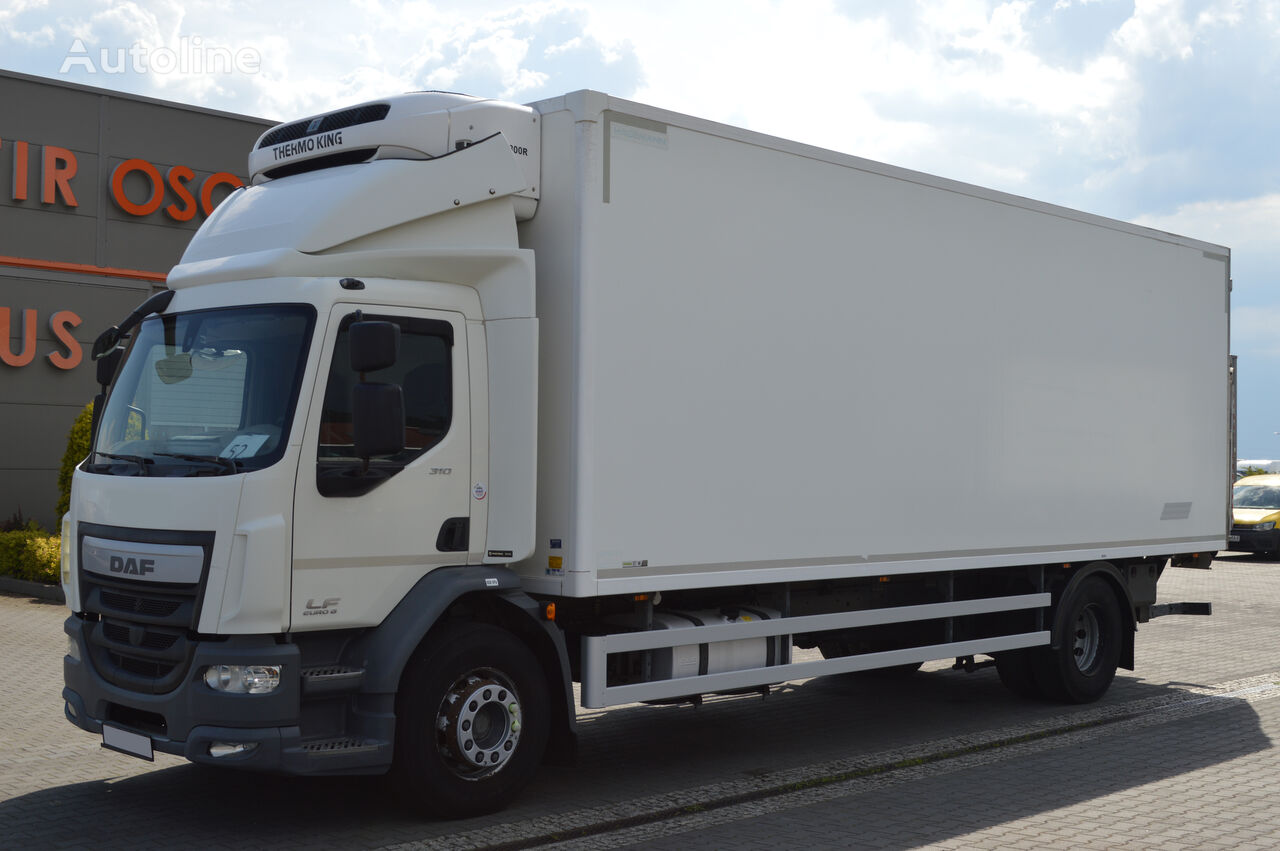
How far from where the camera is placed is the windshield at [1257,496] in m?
27.9

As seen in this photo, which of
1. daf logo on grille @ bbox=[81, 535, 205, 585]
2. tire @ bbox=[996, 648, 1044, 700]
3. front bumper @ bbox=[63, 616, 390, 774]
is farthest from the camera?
tire @ bbox=[996, 648, 1044, 700]

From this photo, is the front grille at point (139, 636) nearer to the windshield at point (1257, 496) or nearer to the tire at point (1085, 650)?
the tire at point (1085, 650)

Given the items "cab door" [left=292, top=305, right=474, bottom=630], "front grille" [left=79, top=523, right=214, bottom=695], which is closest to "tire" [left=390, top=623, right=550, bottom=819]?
"cab door" [left=292, top=305, right=474, bottom=630]

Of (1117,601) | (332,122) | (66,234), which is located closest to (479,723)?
(332,122)

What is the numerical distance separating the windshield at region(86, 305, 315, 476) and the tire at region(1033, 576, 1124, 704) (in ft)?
21.4

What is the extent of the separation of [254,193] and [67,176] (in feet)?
41.9

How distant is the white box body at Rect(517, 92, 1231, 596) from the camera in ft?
22.7

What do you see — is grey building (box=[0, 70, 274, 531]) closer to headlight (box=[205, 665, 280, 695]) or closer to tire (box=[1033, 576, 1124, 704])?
headlight (box=[205, 665, 280, 695])

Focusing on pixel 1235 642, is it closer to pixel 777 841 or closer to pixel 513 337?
pixel 777 841

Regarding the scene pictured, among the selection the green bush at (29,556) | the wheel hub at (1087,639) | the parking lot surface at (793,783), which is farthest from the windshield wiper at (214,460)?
the green bush at (29,556)

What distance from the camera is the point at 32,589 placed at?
1571cm

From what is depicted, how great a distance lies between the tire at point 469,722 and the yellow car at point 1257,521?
23.2 m

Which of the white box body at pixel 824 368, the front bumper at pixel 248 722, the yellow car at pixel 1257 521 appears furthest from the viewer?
the yellow car at pixel 1257 521

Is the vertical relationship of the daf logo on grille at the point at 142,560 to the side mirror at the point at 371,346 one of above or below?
below
